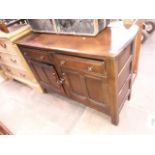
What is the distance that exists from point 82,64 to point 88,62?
2.5 inches

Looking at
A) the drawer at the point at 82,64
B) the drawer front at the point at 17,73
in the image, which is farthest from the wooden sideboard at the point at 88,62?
the drawer front at the point at 17,73

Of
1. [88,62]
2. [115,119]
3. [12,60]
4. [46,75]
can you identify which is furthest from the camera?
[12,60]

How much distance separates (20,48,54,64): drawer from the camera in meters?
1.27

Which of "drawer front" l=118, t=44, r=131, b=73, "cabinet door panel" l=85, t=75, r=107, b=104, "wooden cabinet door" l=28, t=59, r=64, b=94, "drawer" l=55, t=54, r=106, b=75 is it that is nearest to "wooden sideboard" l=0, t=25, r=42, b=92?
"wooden cabinet door" l=28, t=59, r=64, b=94

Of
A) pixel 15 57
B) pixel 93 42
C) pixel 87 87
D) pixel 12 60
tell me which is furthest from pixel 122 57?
pixel 12 60

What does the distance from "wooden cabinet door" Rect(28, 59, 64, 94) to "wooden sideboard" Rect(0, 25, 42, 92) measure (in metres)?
0.14

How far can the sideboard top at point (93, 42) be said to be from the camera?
0.93 meters

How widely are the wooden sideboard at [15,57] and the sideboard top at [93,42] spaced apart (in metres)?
0.19

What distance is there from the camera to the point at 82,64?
41.8 inches

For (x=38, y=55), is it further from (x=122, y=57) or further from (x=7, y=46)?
(x=122, y=57)

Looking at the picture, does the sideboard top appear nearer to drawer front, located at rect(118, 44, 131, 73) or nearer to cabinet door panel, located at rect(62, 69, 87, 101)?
drawer front, located at rect(118, 44, 131, 73)

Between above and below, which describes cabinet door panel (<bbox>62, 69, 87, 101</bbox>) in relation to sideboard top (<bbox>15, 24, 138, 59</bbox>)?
below

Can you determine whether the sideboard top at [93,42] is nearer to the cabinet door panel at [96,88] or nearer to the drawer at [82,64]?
the drawer at [82,64]

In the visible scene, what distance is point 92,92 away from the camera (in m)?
1.25
